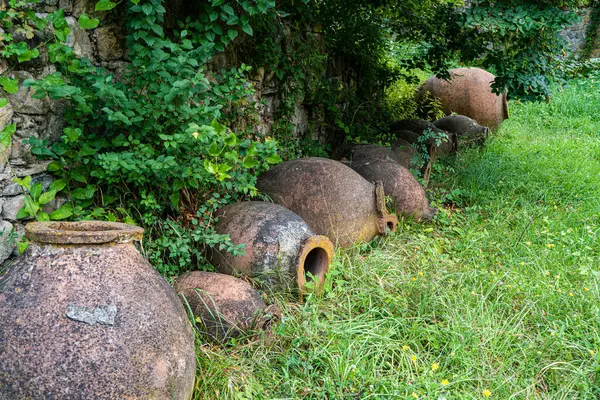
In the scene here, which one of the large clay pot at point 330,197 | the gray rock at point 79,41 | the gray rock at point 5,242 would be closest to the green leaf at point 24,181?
the gray rock at point 5,242

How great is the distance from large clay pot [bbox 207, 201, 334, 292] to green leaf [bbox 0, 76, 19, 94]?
139 centimetres

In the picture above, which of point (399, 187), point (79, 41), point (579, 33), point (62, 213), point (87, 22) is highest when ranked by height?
point (87, 22)

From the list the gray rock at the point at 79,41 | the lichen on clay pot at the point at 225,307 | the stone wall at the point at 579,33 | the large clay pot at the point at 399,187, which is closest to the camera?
the lichen on clay pot at the point at 225,307

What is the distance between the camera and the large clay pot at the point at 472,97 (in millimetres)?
8730

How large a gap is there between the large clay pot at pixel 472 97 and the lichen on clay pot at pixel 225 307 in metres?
6.72

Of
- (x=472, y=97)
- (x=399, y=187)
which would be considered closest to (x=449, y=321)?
(x=399, y=187)

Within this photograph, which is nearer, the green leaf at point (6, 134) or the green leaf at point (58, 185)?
the green leaf at point (6, 134)

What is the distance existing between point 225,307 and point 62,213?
3.45 feet

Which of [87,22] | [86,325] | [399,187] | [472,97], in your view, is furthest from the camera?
[472,97]

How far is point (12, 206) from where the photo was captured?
2.97m

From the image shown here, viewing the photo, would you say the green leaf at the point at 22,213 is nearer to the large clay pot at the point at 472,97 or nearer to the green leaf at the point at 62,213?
the green leaf at the point at 62,213

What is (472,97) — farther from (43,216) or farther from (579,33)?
(579,33)

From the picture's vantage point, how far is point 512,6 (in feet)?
16.2

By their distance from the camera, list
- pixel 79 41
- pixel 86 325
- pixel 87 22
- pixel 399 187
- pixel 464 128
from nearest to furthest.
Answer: pixel 86 325 → pixel 87 22 → pixel 79 41 → pixel 399 187 → pixel 464 128
